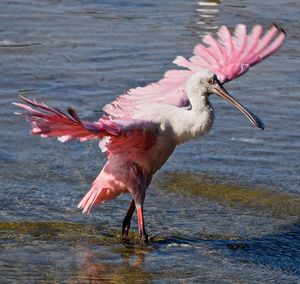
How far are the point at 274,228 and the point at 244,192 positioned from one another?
2.43ft

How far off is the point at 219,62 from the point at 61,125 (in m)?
1.67

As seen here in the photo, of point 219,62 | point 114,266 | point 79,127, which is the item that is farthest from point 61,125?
point 219,62

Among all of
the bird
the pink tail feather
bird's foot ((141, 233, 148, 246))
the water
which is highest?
the bird

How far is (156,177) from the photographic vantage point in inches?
336

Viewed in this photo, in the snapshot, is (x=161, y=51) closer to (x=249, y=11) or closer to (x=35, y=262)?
(x=249, y=11)

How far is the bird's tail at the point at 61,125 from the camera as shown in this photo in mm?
6441

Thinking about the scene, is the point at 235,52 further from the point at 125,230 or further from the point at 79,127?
the point at 79,127

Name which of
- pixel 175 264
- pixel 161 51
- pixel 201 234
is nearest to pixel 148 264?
pixel 175 264

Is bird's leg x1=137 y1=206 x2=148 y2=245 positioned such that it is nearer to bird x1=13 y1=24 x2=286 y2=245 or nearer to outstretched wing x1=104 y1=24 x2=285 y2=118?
bird x1=13 y1=24 x2=286 y2=245

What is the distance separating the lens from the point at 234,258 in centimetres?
694

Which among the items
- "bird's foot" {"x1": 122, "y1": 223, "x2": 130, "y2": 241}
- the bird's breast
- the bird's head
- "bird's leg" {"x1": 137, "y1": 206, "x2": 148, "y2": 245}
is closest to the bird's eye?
the bird's head

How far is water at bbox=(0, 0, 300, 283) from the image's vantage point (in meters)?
6.79

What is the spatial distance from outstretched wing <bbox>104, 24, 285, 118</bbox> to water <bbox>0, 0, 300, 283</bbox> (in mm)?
734

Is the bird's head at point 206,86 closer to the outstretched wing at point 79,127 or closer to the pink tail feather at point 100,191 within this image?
the outstretched wing at point 79,127
